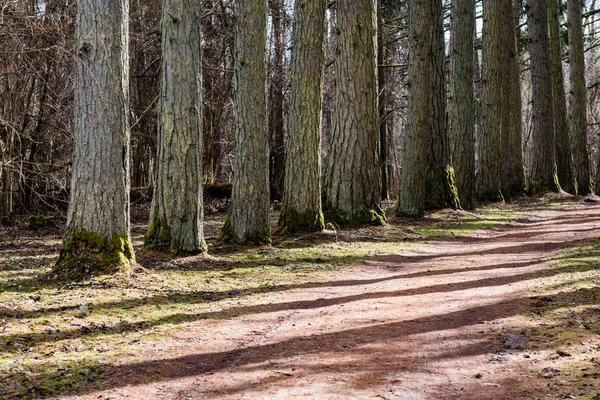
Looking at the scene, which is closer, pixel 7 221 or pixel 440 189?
pixel 7 221

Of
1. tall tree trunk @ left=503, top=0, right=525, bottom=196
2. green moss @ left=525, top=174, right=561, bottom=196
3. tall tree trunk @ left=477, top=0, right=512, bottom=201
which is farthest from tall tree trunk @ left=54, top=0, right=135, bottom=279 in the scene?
green moss @ left=525, top=174, right=561, bottom=196

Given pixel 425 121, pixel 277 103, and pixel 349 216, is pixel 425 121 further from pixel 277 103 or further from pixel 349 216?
pixel 277 103

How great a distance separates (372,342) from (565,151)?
21909 mm

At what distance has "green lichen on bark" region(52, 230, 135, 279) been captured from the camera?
761cm

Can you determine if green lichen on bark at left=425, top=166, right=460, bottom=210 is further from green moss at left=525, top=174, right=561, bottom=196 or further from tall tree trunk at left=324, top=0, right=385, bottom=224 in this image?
green moss at left=525, top=174, right=561, bottom=196

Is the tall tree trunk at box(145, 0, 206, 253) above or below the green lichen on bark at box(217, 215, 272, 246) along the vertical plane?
above

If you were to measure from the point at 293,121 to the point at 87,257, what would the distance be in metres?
5.55

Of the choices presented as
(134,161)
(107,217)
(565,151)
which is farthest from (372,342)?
(565,151)

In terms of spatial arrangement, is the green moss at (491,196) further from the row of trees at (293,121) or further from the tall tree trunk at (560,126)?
the tall tree trunk at (560,126)

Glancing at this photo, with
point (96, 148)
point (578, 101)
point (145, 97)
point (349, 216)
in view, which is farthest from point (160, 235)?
point (578, 101)

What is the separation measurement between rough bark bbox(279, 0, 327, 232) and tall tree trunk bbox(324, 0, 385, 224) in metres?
0.93

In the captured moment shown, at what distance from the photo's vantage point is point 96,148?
758cm

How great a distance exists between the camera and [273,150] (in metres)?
21.9

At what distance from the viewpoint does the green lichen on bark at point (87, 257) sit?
7.61 m
